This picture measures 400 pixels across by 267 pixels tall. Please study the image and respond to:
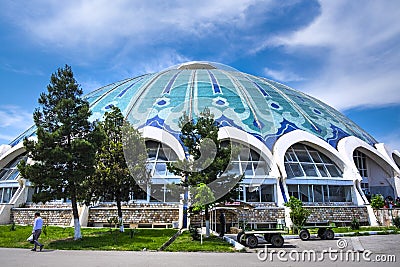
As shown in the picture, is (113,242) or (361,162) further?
(361,162)

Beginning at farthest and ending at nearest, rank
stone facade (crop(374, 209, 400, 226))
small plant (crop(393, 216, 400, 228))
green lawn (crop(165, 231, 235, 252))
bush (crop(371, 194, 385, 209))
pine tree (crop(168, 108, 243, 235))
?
bush (crop(371, 194, 385, 209)), stone facade (crop(374, 209, 400, 226)), small plant (crop(393, 216, 400, 228)), pine tree (crop(168, 108, 243, 235)), green lawn (crop(165, 231, 235, 252))

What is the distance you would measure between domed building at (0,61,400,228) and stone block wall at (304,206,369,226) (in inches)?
2.4

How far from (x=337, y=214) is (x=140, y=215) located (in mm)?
12168

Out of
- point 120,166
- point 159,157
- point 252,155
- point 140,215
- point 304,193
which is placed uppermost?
point 252,155

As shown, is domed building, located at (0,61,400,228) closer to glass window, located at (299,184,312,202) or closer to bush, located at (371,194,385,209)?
glass window, located at (299,184,312,202)

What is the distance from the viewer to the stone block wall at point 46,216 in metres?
20.4

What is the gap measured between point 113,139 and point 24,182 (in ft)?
31.9

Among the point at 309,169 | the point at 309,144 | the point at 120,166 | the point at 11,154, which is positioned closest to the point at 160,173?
the point at 120,166

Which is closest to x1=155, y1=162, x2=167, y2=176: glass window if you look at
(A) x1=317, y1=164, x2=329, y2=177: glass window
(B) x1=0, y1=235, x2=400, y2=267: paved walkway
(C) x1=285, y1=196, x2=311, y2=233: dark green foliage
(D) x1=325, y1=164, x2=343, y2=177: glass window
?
(C) x1=285, y1=196, x2=311, y2=233: dark green foliage

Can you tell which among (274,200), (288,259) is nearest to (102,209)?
(274,200)

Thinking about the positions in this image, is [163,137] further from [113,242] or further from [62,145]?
[113,242]

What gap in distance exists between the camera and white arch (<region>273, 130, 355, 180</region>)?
23391mm

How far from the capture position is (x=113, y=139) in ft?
58.7

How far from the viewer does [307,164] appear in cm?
2419
